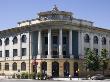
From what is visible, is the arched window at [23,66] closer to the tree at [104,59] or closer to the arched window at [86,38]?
the arched window at [86,38]

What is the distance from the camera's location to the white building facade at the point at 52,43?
8287 centimetres

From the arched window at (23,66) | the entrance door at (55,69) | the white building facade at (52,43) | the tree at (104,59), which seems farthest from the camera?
the arched window at (23,66)

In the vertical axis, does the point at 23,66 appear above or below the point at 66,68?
above

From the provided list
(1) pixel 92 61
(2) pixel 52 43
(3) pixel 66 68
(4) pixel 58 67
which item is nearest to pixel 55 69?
(4) pixel 58 67

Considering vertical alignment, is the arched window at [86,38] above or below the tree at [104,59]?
above

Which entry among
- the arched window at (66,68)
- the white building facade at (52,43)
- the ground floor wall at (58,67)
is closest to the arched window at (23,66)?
the white building facade at (52,43)

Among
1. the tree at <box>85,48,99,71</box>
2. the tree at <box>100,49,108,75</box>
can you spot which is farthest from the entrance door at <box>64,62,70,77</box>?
the tree at <box>100,49,108,75</box>

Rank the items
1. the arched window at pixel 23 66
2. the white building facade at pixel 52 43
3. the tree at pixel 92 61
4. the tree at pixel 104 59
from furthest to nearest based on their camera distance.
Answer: the arched window at pixel 23 66, the tree at pixel 104 59, the white building facade at pixel 52 43, the tree at pixel 92 61

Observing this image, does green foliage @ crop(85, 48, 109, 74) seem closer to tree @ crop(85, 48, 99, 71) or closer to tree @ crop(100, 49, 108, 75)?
tree @ crop(85, 48, 99, 71)

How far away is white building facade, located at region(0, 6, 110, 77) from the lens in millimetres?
82869

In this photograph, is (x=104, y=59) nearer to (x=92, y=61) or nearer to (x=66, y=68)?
(x=92, y=61)

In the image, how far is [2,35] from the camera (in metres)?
97.1

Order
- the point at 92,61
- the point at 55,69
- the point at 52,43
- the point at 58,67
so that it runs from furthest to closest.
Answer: the point at 52,43 < the point at 55,69 < the point at 58,67 < the point at 92,61

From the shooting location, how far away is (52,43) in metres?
85.1
